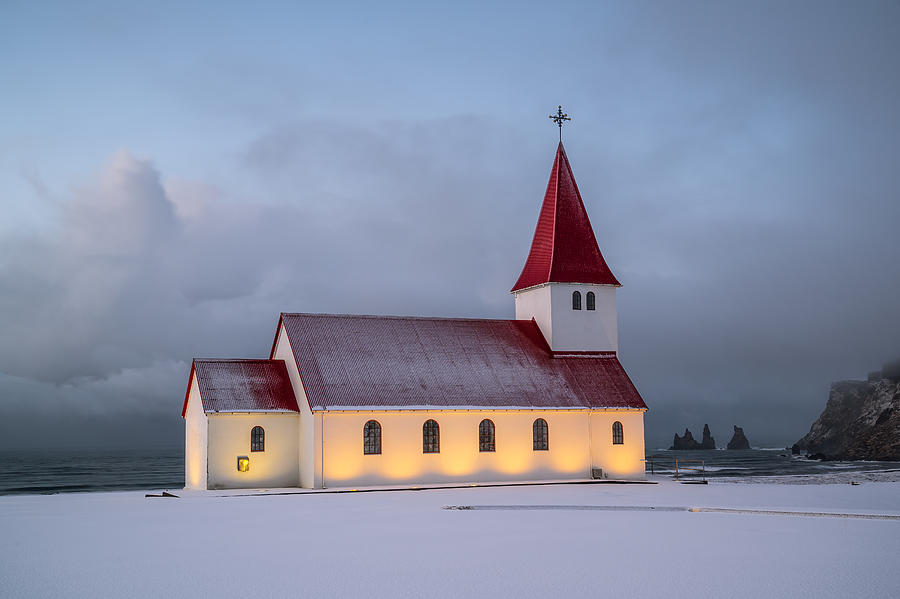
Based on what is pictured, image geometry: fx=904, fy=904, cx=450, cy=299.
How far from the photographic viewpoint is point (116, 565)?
15.4 metres

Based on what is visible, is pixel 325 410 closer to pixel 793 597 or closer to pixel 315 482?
pixel 315 482

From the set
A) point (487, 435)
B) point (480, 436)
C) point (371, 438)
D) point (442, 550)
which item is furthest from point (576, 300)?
point (442, 550)

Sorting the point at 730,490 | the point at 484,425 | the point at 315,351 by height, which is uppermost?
the point at 315,351

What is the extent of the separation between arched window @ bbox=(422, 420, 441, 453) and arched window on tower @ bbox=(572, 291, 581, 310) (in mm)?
10064

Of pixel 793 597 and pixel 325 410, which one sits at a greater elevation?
pixel 325 410

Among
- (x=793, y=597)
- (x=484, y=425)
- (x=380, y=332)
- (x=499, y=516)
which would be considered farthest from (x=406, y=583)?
(x=380, y=332)

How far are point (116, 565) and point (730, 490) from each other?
78.4 ft

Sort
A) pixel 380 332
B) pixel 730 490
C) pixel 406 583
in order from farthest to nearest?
pixel 380 332, pixel 730 490, pixel 406 583

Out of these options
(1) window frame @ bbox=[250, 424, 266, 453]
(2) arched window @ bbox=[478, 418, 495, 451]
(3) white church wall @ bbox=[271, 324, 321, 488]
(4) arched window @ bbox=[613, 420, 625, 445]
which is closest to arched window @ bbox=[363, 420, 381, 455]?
(3) white church wall @ bbox=[271, 324, 321, 488]

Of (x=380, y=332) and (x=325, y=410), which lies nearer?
(x=325, y=410)

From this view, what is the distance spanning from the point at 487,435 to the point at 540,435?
8.27 ft

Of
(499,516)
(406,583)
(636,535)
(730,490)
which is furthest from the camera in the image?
(730,490)

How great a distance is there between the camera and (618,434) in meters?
39.9

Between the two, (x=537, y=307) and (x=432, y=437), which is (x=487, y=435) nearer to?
(x=432, y=437)
